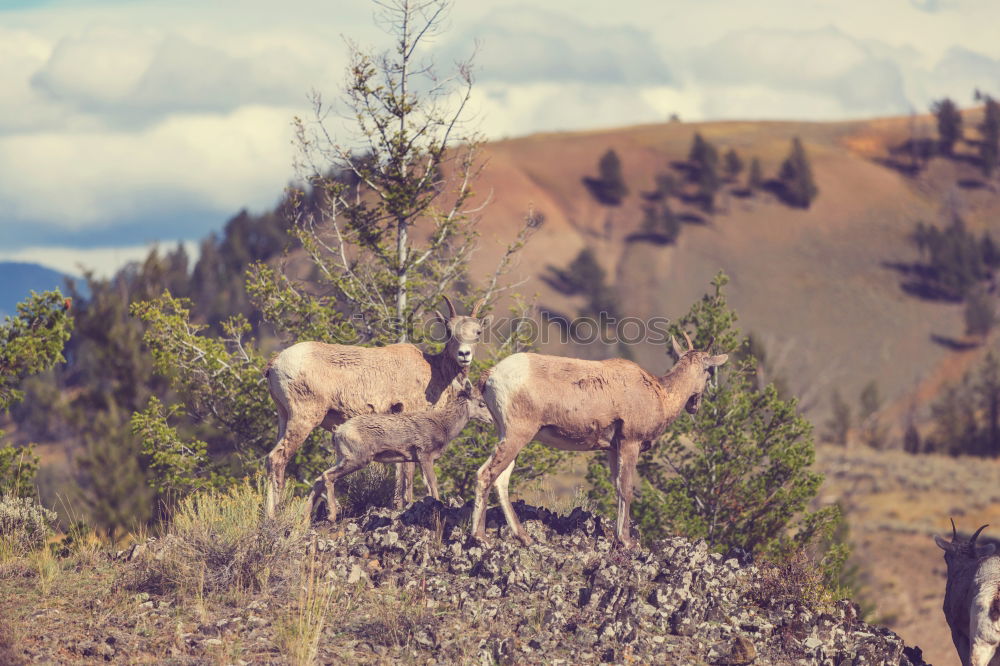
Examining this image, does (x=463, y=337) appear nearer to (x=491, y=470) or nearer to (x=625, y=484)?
(x=491, y=470)

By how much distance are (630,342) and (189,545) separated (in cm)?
9288

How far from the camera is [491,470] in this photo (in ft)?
42.6

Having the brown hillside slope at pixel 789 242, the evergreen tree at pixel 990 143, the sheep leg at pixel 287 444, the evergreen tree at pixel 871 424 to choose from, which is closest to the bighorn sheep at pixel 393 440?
the sheep leg at pixel 287 444

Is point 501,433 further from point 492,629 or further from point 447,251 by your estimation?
point 447,251

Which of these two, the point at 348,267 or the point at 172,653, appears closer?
Answer: the point at 172,653

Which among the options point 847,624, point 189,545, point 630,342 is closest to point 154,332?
point 189,545

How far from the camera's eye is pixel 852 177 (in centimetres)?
14350

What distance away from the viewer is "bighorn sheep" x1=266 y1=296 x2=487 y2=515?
575 inches

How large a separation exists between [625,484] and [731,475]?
5.51 metres

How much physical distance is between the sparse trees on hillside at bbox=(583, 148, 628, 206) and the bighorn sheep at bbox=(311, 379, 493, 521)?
130611 millimetres

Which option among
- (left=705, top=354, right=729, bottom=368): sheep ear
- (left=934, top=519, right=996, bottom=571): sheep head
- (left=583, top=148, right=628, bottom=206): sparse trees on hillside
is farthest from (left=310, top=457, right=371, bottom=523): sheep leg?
(left=583, top=148, right=628, bottom=206): sparse trees on hillside

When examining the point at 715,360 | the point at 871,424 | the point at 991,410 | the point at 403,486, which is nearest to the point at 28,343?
the point at 403,486

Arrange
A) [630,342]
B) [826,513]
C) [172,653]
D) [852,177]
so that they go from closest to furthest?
1. [172,653]
2. [826,513]
3. [630,342]
4. [852,177]

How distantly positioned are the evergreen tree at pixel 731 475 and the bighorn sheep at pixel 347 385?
448 cm
